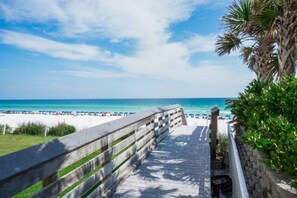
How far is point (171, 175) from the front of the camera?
475 centimetres

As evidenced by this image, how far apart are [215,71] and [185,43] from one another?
23936mm

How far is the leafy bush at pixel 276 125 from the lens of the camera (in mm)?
2436

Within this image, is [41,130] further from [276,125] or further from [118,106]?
[118,106]

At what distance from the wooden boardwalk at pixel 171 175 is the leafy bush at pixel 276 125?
49.2 inches

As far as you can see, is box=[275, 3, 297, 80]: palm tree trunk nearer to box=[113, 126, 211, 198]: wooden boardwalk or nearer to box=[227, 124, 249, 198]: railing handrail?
box=[113, 126, 211, 198]: wooden boardwalk

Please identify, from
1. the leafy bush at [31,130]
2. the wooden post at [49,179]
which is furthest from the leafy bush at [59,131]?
the wooden post at [49,179]

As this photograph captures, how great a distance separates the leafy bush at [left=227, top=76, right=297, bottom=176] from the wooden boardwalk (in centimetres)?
125

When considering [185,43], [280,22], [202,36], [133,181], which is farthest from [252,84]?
[185,43]

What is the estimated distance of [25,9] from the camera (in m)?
11.6

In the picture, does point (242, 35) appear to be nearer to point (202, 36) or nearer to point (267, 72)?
point (267, 72)

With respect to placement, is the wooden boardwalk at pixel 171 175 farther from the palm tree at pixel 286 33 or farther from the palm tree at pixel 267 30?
the palm tree at pixel 267 30

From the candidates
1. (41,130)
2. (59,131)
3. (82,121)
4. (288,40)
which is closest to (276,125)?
(288,40)

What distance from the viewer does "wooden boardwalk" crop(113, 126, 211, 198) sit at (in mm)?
3934

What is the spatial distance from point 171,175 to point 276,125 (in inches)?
91.3
